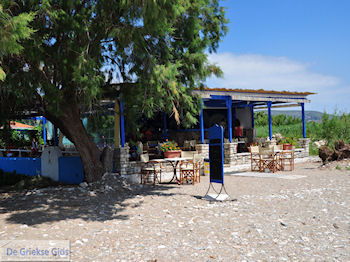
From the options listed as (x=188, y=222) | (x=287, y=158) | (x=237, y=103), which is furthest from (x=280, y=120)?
(x=188, y=222)

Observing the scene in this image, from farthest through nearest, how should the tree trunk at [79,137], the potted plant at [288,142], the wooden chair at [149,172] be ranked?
the potted plant at [288,142]
the wooden chair at [149,172]
the tree trunk at [79,137]

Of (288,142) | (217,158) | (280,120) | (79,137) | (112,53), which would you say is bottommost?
(217,158)

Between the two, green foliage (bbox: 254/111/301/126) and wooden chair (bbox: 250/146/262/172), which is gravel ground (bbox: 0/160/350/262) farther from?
green foliage (bbox: 254/111/301/126)

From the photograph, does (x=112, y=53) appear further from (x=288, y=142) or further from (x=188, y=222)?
(x=288, y=142)

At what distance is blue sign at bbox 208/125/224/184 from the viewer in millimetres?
8797

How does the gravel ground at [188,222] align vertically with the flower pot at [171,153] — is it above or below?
below

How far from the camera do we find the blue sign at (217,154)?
346 inches

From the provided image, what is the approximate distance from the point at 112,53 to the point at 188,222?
5.01 m

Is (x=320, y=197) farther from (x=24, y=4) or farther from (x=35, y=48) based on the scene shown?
(x=24, y=4)

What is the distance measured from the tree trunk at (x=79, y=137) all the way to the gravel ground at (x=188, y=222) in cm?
66

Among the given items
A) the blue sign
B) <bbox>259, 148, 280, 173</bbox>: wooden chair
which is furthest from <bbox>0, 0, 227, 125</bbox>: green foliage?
<bbox>259, 148, 280, 173</bbox>: wooden chair

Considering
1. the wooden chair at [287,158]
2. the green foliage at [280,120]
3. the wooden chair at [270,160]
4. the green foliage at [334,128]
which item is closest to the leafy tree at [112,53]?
the wooden chair at [270,160]

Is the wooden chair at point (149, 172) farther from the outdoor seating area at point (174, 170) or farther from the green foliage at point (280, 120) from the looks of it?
the green foliage at point (280, 120)

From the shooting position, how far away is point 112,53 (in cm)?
950
